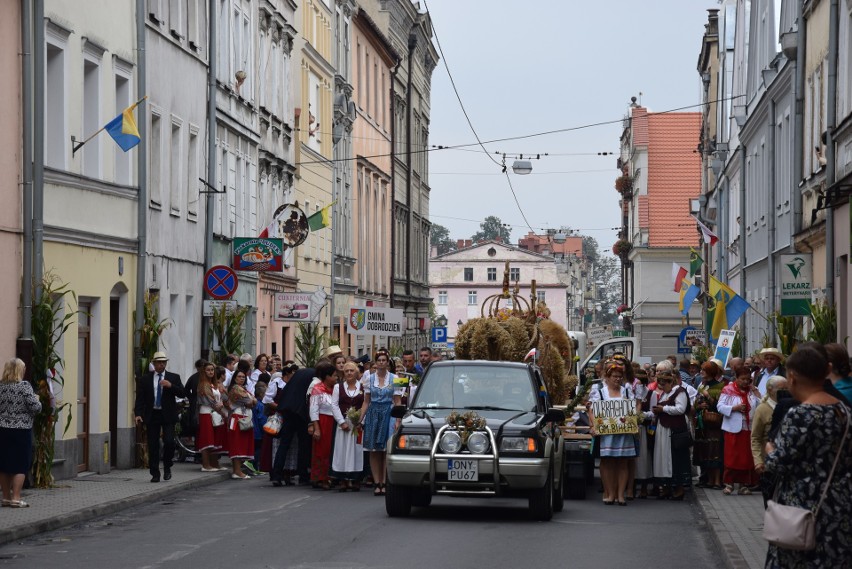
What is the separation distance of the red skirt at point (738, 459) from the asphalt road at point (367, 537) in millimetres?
941

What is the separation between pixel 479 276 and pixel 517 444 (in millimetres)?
133907

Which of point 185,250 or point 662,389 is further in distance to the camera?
point 185,250

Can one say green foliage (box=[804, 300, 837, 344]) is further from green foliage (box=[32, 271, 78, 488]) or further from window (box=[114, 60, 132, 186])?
window (box=[114, 60, 132, 186])

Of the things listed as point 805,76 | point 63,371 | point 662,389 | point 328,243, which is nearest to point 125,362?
point 63,371

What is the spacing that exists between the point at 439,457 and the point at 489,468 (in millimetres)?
541

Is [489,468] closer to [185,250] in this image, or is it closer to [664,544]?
[664,544]

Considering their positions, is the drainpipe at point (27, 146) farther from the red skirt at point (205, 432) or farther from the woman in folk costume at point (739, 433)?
the woman in folk costume at point (739, 433)

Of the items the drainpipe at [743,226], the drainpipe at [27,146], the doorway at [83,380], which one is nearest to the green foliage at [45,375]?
the drainpipe at [27,146]

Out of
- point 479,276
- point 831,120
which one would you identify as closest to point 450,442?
point 831,120

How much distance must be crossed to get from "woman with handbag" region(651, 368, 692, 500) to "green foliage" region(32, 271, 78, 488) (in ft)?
25.1

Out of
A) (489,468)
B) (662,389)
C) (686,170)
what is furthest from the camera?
(686,170)

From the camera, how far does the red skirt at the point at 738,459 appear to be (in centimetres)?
2153

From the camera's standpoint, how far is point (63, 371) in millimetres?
23016

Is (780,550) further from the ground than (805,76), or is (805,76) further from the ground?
(805,76)
